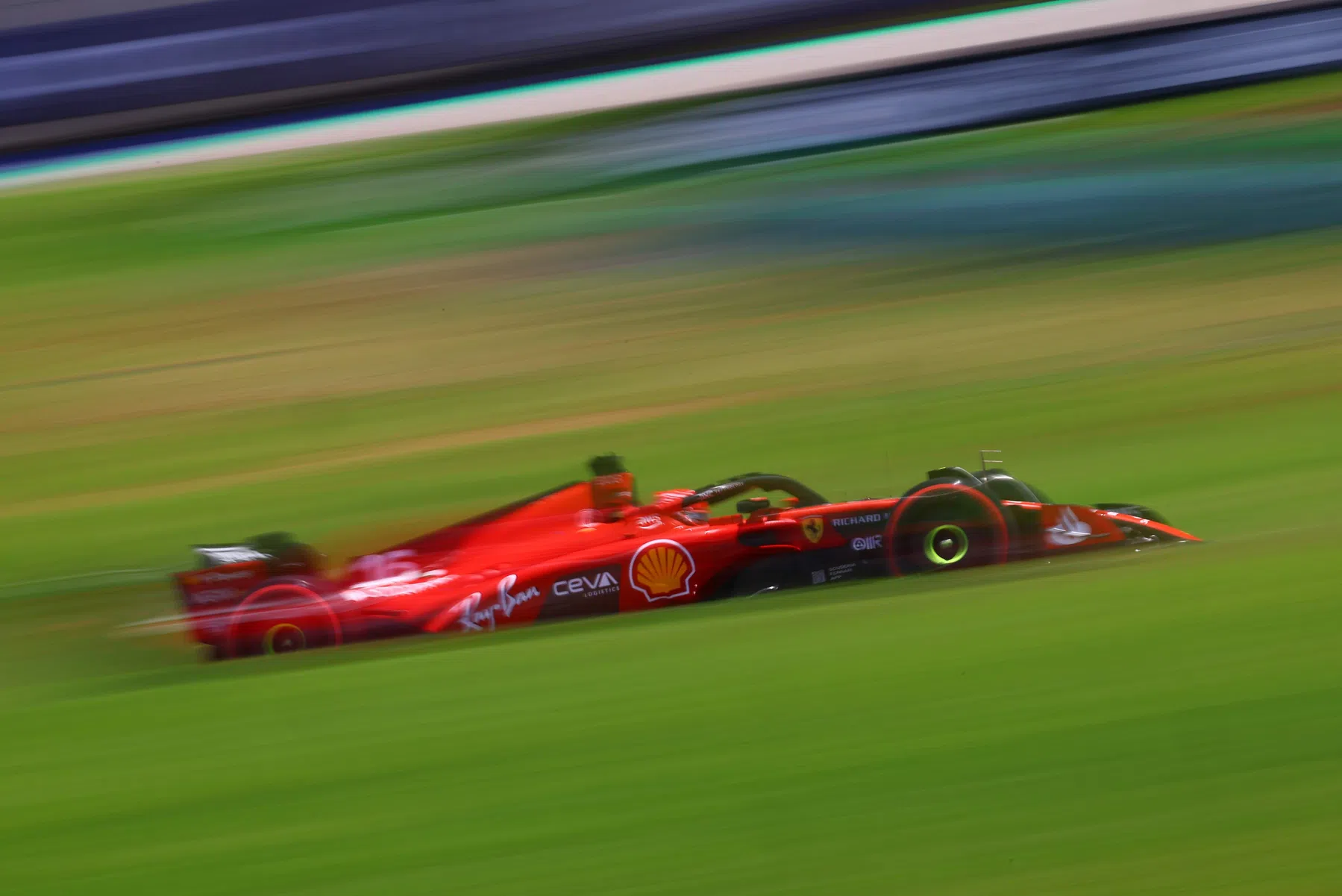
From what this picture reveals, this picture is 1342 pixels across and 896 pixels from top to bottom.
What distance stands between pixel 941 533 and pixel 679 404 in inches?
119

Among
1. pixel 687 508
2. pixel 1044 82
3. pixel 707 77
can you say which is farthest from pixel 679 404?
pixel 1044 82

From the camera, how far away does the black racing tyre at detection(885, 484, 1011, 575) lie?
15.3ft

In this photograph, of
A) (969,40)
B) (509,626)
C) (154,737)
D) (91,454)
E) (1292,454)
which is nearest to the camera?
(154,737)

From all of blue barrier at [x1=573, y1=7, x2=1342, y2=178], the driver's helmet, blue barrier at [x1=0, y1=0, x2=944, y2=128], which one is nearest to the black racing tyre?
the driver's helmet

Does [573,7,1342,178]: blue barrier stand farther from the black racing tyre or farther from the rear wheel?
the rear wheel

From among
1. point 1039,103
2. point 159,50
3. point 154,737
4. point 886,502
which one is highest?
point 159,50

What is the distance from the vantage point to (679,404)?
755cm

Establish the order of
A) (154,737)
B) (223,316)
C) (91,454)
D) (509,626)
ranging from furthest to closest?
(223,316) < (91,454) < (509,626) < (154,737)

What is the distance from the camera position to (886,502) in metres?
4.72

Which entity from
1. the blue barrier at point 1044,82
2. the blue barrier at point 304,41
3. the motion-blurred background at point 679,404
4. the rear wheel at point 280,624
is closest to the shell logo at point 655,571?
the motion-blurred background at point 679,404

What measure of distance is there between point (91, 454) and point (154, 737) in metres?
4.26

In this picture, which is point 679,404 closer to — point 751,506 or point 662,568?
point 751,506

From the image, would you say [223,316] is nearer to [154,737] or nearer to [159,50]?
[159,50]

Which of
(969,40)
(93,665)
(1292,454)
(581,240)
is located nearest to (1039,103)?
(969,40)
